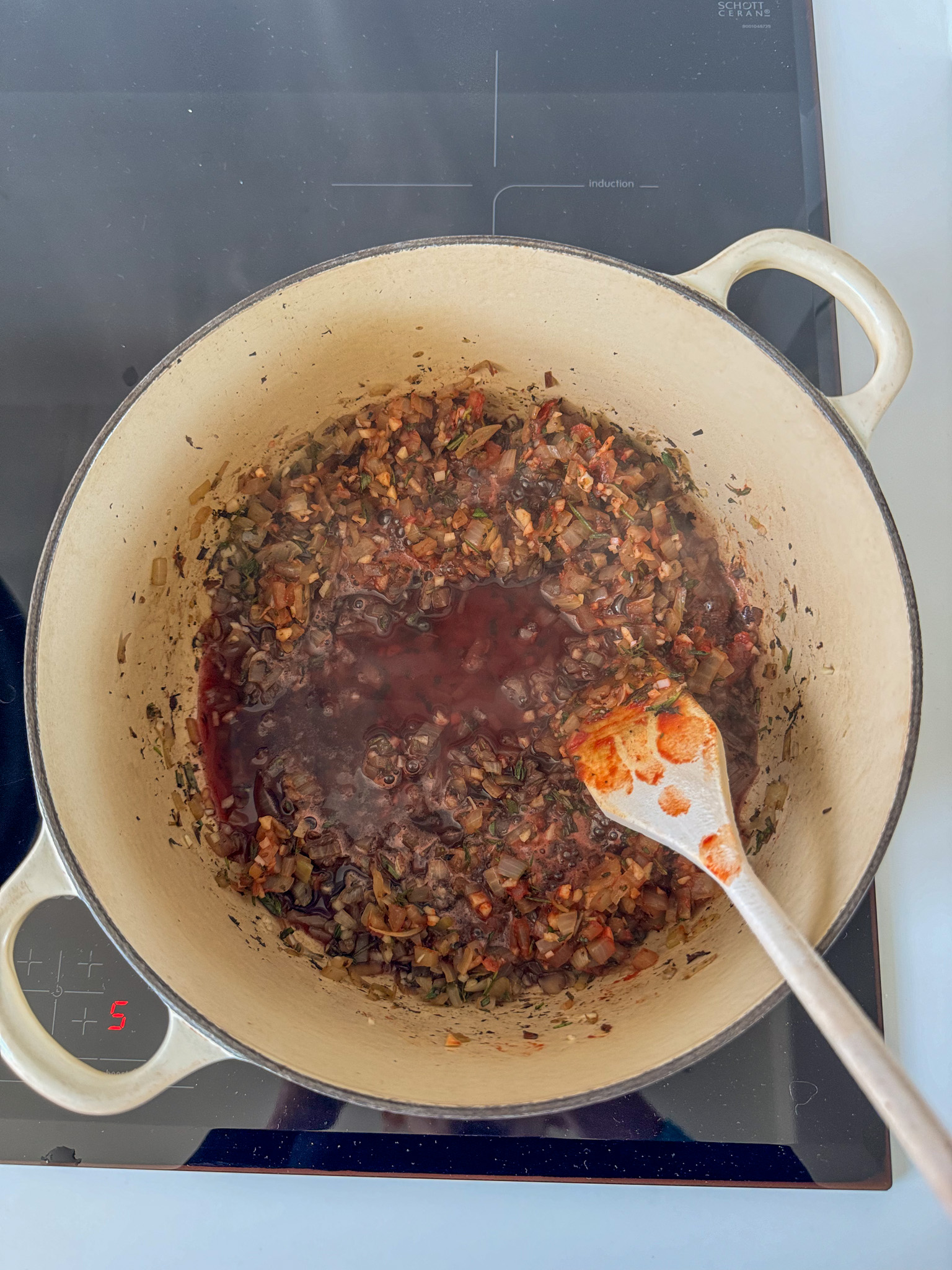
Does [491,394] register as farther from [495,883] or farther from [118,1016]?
[118,1016]

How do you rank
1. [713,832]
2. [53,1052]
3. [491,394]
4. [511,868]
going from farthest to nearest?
1. [491,394]
2. [511,868]
3. [713,832]
4. [53,1052]

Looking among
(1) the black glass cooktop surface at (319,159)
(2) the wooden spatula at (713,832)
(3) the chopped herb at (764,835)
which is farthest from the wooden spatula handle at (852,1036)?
(1) the black glass cooktop surface at (319,159)

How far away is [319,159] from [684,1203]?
1.89m

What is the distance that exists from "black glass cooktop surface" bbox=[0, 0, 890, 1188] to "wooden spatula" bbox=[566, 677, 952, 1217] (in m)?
0.68

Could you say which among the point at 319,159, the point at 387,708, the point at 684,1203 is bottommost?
the point at 684,1203

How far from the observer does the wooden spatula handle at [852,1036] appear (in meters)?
0.77

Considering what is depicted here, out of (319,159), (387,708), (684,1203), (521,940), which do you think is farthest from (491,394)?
(684,1203)

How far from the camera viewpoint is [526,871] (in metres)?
1.40

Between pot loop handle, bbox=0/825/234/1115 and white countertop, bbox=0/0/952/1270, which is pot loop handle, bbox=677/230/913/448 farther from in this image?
pot loop handle, bbox=0/825/234/1115

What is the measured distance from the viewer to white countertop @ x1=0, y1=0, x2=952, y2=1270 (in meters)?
1.24

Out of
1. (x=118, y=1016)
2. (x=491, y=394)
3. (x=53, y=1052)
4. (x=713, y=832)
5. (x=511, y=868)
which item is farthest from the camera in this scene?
(x=491, y=394)

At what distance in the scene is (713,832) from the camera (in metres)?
1.18

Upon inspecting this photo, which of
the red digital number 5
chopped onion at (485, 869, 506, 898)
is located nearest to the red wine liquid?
chopped onion at (485, 869, 506, 898)

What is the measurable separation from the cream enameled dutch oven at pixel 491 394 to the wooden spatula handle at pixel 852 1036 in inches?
2.4
